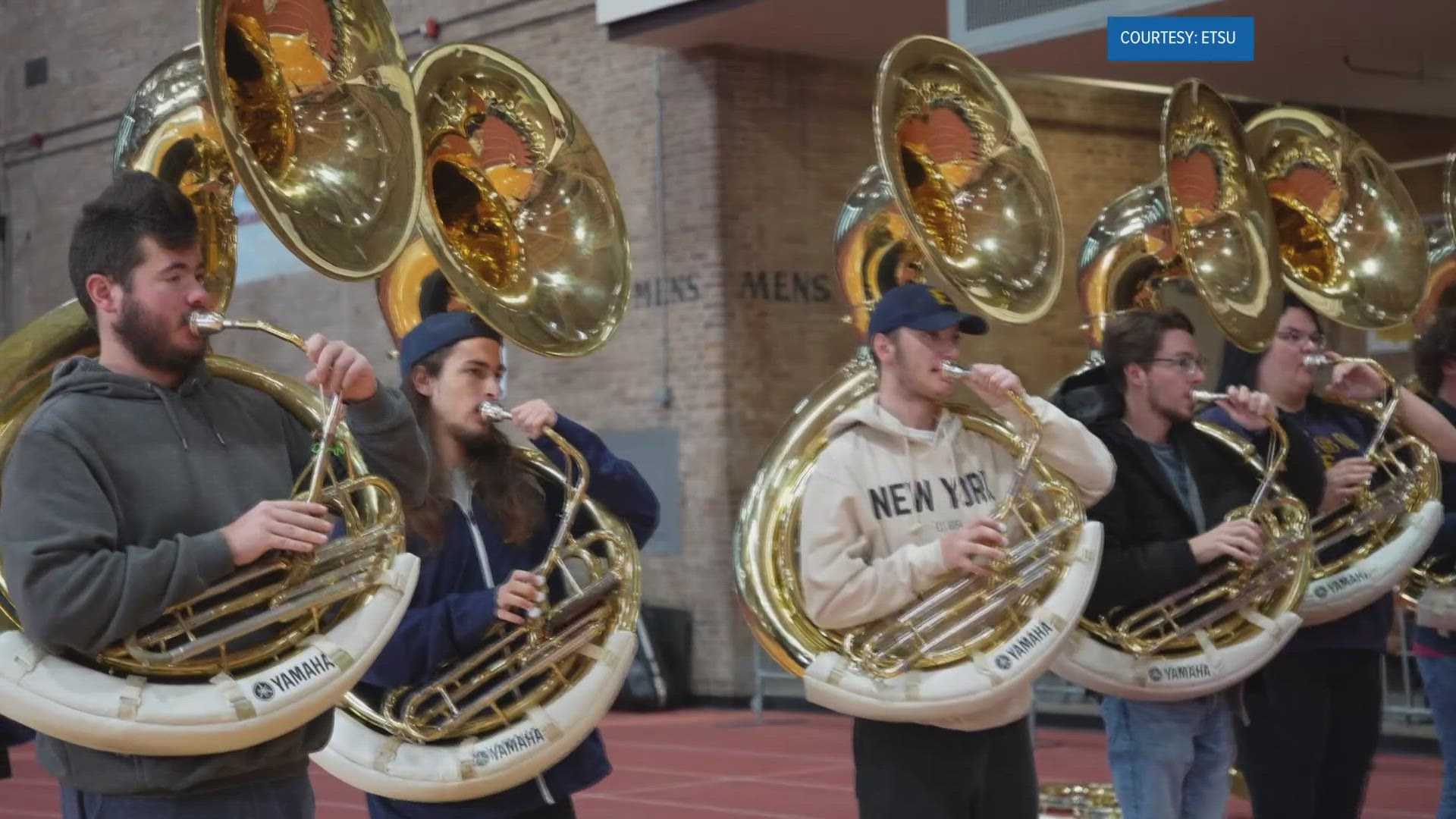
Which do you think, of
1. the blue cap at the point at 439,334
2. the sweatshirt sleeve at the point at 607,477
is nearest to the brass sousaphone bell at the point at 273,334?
the blue cap at the point at 439,334

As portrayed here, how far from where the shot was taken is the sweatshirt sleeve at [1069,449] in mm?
3676

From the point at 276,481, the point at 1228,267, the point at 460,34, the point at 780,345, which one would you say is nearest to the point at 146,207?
the point at 276,481

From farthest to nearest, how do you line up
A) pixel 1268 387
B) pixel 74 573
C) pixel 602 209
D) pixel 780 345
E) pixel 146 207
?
pixel 780 345, pixel 1268 387, pixel 602 209, pixel 146 207, pixel 74 573

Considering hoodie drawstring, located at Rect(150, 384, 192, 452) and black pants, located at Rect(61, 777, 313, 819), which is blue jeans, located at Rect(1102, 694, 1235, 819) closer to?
black pants, located at Rect(61, 777, 313, 819)

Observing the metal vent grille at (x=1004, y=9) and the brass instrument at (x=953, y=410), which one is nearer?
the brass instrument at (x=953, y=410)

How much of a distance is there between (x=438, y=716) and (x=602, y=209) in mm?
1218

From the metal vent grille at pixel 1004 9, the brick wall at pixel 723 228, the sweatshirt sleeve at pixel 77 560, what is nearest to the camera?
the sweatshirt sleeve at pixel 77 560

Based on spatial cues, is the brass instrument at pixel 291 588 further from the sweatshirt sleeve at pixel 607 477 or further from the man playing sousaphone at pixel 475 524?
the sweatshirt sleeve at pixel 607 477

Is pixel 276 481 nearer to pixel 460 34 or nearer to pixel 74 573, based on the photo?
pixel 74 573

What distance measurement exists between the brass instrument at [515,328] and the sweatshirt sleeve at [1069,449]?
0.86 meters

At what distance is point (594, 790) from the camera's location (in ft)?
26.1

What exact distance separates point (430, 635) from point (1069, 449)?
52.7 inches

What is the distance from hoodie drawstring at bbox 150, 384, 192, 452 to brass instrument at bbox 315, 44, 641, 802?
767mm

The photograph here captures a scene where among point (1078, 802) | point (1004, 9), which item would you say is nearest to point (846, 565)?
point (1078, 802)
